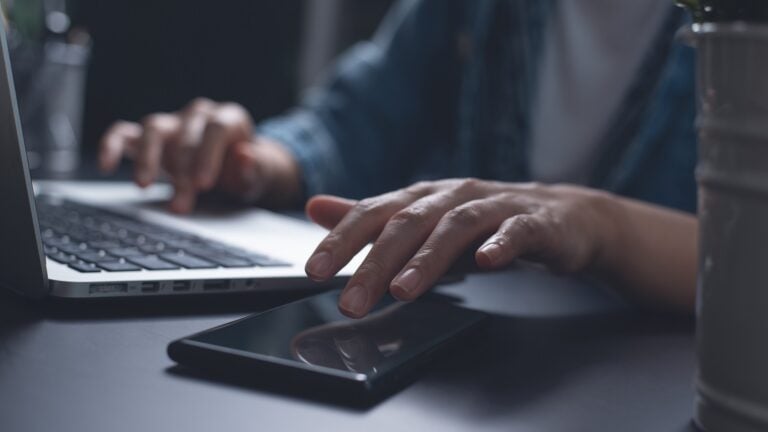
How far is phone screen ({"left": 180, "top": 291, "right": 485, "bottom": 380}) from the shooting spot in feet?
1.12

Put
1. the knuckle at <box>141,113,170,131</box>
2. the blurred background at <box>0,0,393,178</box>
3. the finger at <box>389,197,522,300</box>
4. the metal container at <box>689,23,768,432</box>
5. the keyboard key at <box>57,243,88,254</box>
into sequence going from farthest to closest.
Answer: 1. the blurred background at <box>0,0,393,178</box>
2. the knuckle at <box>141,113,170,131</box>
3. the keyboard key at <box>57,243,88,254</box>
4. the finger at <box>389,197,522,300</box>
5. the metal container at <box>689,23,768,432</box>

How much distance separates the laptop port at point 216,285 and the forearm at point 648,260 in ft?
0.89

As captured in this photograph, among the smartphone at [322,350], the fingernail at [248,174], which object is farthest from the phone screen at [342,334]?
the fingernail at [248,174]

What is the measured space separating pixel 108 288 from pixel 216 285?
0.06 m

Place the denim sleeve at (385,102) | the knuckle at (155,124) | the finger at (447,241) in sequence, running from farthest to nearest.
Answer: the denim sleeve at (385,102)
the knuckle at (155,124)
the finger at (447,241)

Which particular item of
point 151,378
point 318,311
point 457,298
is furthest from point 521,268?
point 151,378

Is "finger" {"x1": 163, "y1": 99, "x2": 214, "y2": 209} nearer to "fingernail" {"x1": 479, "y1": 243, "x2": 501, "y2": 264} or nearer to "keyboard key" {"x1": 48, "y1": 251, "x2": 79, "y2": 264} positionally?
"keyboard key" {"x1": 48, "y1": 251, "x2": 79, "y2": 264}

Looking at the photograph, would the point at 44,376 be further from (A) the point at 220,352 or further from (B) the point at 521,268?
(B) the point at 521,268

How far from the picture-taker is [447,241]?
432mm

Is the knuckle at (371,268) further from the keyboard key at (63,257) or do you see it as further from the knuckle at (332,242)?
the keyboard key at (63,257)

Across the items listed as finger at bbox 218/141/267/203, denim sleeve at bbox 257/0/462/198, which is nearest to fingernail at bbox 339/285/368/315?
finger at bbox 218/141/267/203

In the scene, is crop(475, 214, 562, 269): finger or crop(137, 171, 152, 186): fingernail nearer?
crop(475, 214, 562, 269): finger

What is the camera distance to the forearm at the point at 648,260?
0.55 m

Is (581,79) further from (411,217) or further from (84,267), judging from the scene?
(84,267)
